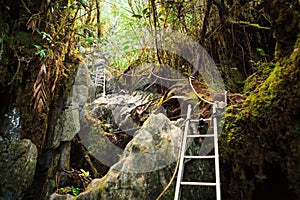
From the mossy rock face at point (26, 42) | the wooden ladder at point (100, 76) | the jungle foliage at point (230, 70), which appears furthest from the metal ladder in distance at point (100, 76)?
the mossy rock face at point (26, 42)

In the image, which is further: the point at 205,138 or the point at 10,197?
the point at 205,138

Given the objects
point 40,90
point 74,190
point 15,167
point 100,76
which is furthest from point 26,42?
point 100,76

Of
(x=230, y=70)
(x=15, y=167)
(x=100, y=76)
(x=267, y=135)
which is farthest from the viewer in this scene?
(x=100, y=76)

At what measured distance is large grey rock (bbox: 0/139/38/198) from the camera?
10.7 feet

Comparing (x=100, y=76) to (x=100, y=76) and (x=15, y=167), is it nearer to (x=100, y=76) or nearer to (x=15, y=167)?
(x=100, y=76)

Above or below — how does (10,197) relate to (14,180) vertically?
below

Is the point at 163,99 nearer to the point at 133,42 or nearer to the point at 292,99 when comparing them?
the point at 133,42

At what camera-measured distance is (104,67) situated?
30.8 ft

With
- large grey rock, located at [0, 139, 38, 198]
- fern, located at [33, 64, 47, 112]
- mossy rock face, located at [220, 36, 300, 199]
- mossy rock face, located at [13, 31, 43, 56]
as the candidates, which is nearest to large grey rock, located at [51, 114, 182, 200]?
large grey rock, located at [0, 139, 38, 198]

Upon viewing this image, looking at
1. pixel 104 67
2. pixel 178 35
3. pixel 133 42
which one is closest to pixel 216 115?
pixel 178 35

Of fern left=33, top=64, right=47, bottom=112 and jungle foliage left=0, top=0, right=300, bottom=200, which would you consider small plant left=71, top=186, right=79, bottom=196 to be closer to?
jungle foliage left=0, top=0, right=300, bottom=200

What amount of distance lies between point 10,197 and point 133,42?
490 cm

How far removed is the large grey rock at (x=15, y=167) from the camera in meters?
3.28

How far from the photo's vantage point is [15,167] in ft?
10.9
